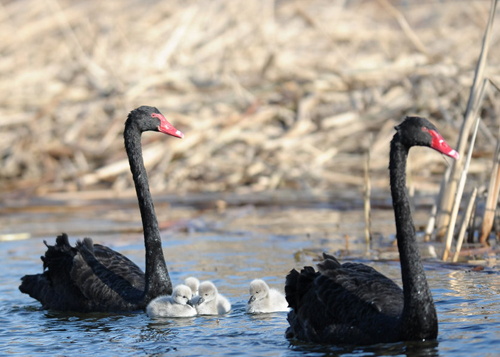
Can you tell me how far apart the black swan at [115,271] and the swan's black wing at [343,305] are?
141 cm

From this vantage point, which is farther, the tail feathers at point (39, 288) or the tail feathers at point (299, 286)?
the tail feathers at point (39, 288)

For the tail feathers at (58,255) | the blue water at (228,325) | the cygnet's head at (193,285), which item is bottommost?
the blue water at (228,325)

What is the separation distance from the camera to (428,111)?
12.9m

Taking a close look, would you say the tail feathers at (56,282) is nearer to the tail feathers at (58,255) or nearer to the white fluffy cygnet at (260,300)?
the tail feathers at (58,255)

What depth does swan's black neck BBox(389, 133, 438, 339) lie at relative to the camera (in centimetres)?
485

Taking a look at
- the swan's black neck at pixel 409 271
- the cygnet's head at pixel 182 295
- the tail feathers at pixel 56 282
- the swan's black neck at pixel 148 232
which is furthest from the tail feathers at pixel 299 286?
the tail feathers at pixel 56 282

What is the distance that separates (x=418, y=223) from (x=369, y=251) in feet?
5.51

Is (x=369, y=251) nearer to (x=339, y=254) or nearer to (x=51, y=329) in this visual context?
(x=339, y=254)

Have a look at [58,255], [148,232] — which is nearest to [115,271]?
[148,232]

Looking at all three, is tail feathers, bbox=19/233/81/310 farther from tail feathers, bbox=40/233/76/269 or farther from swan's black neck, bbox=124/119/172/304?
swan's black neck, bbox=124/119/172/304

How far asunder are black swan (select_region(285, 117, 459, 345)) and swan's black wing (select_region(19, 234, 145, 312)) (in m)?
1.73

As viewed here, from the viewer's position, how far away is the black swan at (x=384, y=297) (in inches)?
192

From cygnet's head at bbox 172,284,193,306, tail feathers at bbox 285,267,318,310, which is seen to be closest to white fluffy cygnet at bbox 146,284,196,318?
cygnet's head at bbox 172,284,193,306

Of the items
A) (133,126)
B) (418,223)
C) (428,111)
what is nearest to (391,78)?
(428,111)
